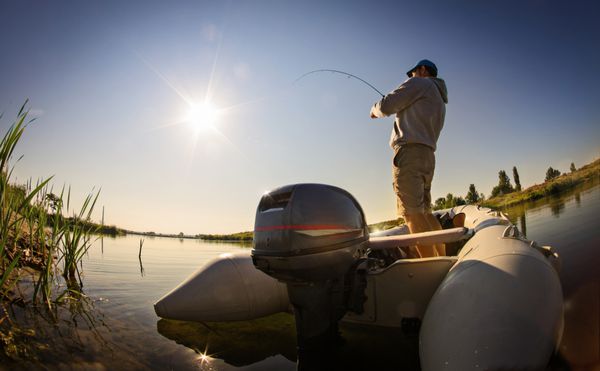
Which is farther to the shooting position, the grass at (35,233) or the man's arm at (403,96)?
the man's arm at (403,96)

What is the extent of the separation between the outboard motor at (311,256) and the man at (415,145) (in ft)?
4.71

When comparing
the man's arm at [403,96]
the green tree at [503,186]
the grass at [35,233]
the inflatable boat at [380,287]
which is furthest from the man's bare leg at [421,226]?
the green tree at [503,186]

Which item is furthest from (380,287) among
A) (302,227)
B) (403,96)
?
(403,96)

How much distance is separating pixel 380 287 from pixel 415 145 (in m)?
1.85

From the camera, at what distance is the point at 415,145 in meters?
3.49

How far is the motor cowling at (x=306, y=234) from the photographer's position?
202cm

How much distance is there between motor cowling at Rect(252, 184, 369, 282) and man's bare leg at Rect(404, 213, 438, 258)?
1357 millimetres

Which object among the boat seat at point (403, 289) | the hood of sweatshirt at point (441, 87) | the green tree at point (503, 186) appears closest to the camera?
the boat seat at point (403, 289)

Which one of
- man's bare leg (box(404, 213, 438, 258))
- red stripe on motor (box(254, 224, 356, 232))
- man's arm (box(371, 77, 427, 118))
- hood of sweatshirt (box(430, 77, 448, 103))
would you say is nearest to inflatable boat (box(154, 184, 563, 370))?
red stripe on motor (box(254, 224, 356, 232))

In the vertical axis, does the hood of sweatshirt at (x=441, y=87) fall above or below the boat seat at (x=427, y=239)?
above

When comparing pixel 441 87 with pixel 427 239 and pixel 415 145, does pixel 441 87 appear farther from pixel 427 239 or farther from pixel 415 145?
pixel 427 239

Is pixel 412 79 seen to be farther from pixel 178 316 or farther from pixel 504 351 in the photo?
pixel 178 316

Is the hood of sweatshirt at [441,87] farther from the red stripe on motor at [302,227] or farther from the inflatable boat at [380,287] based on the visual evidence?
the red stripe on motor at [302,227]

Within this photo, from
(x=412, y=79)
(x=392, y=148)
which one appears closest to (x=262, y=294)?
(x=392, y=148)
